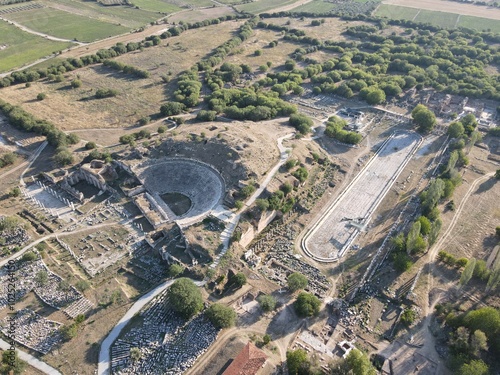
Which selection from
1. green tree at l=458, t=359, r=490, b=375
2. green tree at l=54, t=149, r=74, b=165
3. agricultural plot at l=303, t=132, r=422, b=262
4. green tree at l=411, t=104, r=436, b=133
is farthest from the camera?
green tree at l=411, t=104, r=436, b=133

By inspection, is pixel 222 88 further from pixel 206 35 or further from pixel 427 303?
pixel 427 303

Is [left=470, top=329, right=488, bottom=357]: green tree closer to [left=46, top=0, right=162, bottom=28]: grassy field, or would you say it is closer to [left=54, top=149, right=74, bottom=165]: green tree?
[left=54, top=149, right=74, bottom=165]: green tree

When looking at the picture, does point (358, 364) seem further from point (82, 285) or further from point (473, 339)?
point (82, 285)

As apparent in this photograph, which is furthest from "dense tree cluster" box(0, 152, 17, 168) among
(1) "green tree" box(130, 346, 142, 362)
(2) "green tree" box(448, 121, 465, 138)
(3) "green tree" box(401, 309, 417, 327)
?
(2) "green tree" box(448, 121, 465, 138)

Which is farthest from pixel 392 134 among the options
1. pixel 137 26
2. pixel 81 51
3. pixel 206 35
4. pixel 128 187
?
pixel 137 26

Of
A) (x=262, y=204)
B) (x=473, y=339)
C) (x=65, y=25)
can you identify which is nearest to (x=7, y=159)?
(x=262, y=204)

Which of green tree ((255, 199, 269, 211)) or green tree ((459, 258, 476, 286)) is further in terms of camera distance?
green tree ((255, 199, 269, 211))

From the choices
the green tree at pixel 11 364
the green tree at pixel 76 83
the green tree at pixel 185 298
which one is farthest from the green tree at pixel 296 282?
the green tree at pixel 76 83
